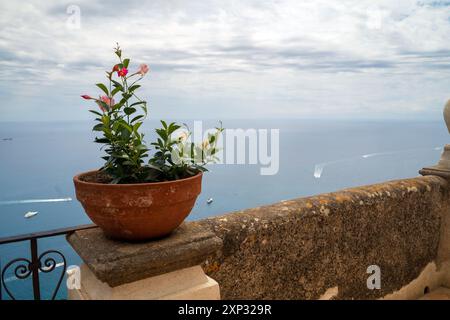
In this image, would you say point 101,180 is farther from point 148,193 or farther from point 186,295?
point 186,295

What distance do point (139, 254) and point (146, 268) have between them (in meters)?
0.06

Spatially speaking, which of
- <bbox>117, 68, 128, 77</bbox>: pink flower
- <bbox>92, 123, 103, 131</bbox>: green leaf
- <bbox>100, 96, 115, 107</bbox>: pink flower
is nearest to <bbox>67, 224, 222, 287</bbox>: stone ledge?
<bbox>92, 123, 103, 131</bbox>: green leaf

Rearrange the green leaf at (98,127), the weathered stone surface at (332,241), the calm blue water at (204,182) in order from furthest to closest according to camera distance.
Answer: the calm blue water at (204,182), the weathered stone surface at (332,241), the green leaf at (98,127)

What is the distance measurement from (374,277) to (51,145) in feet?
704

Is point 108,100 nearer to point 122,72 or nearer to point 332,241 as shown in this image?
point 122,72

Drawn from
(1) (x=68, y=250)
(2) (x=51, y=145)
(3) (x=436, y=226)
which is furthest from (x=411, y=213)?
(2) (x=51, y=145)

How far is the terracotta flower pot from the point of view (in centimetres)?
141

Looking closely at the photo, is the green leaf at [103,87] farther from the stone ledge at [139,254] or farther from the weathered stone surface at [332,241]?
the weathered stone surface at [332,241]

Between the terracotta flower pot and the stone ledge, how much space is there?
60 mm

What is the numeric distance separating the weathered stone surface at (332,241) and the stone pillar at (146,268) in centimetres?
53

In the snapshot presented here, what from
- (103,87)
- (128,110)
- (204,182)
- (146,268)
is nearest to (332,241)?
(146,268)

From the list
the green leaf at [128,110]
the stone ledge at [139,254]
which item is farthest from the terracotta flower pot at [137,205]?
the green leaf at [128,110]

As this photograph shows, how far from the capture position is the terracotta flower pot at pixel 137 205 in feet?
4.64
